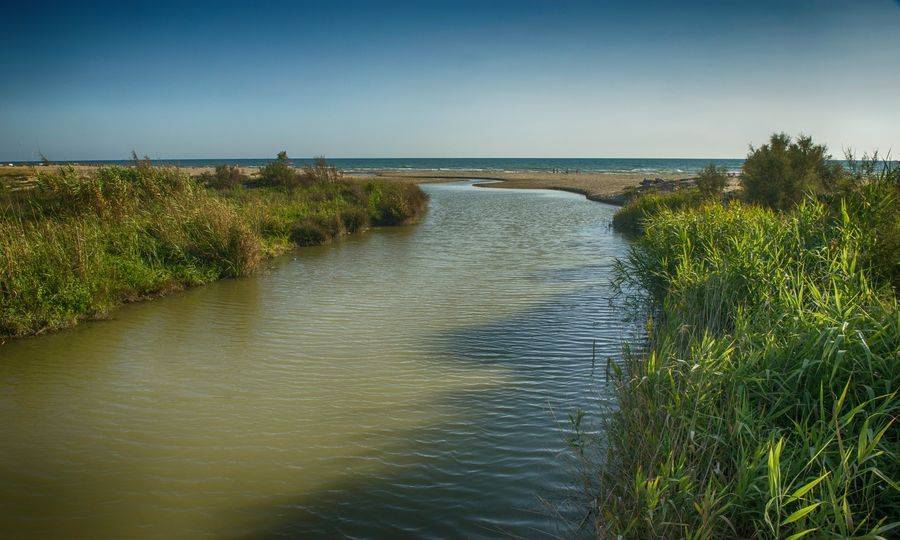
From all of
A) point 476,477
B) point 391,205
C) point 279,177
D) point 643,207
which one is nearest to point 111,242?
point 476,477

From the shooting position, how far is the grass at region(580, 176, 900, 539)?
139 inches

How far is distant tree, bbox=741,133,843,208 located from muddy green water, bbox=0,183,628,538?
10420 mm

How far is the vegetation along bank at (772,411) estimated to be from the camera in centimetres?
356

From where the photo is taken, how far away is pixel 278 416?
6.97 metres

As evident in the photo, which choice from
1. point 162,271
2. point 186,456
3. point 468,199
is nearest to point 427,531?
point 186,456

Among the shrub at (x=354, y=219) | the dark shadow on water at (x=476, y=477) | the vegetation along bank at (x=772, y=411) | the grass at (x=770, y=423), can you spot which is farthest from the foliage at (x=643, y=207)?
the dark shadow on water at (x=476, y=477)

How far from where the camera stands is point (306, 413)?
23.1 feet

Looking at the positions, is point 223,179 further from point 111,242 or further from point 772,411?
point 772,411

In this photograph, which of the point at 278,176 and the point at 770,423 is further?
the point at 278,176

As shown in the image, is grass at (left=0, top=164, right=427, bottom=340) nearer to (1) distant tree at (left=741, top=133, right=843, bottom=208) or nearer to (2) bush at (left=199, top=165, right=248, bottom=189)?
(2) bush at (left=199, top=165, right=248, bottom=189)

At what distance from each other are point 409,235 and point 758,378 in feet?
66.8

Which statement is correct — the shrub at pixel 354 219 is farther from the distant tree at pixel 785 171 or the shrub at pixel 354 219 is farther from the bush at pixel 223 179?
the distant tree at pixel 785 171

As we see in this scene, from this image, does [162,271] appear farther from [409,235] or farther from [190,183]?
[409,235]

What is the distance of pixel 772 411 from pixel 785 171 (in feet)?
60.2
